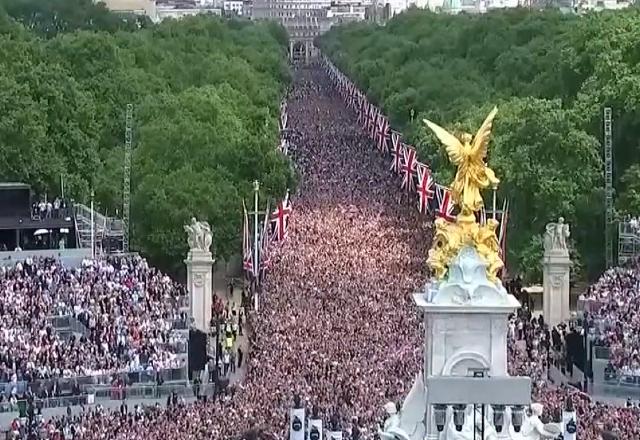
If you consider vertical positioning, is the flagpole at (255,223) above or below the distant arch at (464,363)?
above

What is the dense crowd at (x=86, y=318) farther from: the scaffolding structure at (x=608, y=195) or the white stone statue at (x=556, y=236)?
the scaffolding structure at (x=608, y=195)

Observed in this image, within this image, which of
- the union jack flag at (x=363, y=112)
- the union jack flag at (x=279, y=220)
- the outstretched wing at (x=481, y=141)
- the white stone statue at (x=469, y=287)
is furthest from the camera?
the union jack flag at (x=363, y=112)

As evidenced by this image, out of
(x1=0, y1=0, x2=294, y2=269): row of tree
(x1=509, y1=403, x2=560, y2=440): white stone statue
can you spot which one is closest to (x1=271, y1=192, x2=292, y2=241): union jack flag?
(x1=0, y1=0, x2=294, y2=269): row of tree

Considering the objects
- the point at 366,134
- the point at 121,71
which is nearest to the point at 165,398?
the point at 121,71

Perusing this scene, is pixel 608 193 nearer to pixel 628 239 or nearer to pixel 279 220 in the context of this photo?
pixel 628 239

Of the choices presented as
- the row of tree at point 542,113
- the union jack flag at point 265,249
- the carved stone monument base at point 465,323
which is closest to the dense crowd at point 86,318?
the union jack flag at point 265,249

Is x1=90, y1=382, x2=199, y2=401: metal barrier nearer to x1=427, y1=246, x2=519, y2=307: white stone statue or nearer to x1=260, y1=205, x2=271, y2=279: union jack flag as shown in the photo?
Answer: x1=427, y1=246, x2=519, y2=307: white stone statue

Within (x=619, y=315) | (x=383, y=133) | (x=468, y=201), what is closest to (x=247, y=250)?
(x=619, y=315)

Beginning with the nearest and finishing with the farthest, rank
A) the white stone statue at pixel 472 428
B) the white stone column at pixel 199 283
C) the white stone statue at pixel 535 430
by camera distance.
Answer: the white stone statue at pixel 472 428 < the white stone statue at pixel 535 430 < the white stone column at pixel 199 283
